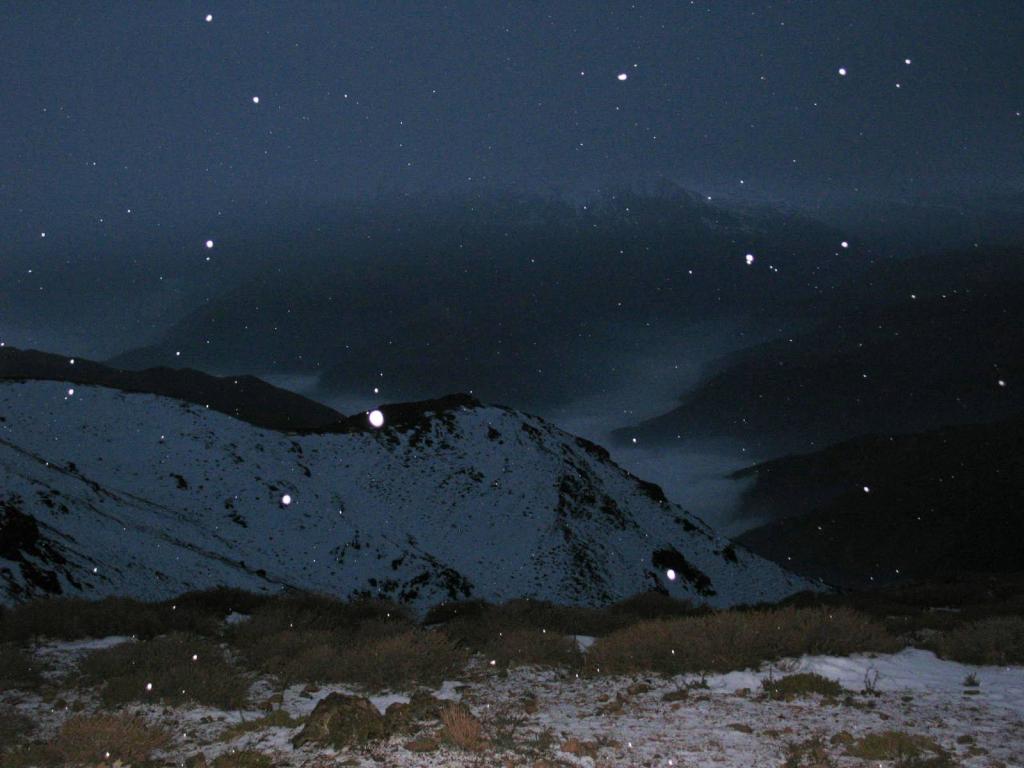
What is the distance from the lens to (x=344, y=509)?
59.2 metres

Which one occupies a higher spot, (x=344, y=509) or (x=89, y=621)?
(x=344, y=509)

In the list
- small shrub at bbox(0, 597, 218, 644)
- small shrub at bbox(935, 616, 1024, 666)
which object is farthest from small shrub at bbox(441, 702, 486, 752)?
small shrub at bbox(935, 616, 1024, 666)

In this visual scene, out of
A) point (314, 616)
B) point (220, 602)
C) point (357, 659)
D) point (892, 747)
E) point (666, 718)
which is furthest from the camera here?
point (220, 602)

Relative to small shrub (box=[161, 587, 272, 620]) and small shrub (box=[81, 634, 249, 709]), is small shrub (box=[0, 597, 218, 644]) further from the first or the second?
small shrub (box=[161, 587, 272, 620])

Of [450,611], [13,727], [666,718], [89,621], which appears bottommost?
[450,611]

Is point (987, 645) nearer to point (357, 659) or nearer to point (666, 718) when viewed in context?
point (666, 718)

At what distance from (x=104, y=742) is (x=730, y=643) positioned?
6896 mm

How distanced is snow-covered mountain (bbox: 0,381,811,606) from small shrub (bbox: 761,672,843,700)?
25.1 m

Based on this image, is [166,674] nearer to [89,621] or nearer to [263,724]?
[263,724]

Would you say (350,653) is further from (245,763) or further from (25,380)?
(25,380)

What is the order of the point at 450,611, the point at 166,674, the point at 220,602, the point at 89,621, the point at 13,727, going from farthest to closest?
the point at 450,611
the point at 220,602
the point at 89,621
the point at 166,674
the point at 13,727

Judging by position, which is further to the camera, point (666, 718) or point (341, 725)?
point (666, 718)

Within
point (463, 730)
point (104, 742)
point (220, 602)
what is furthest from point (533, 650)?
point (220, 602)

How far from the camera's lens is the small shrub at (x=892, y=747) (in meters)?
5.76
